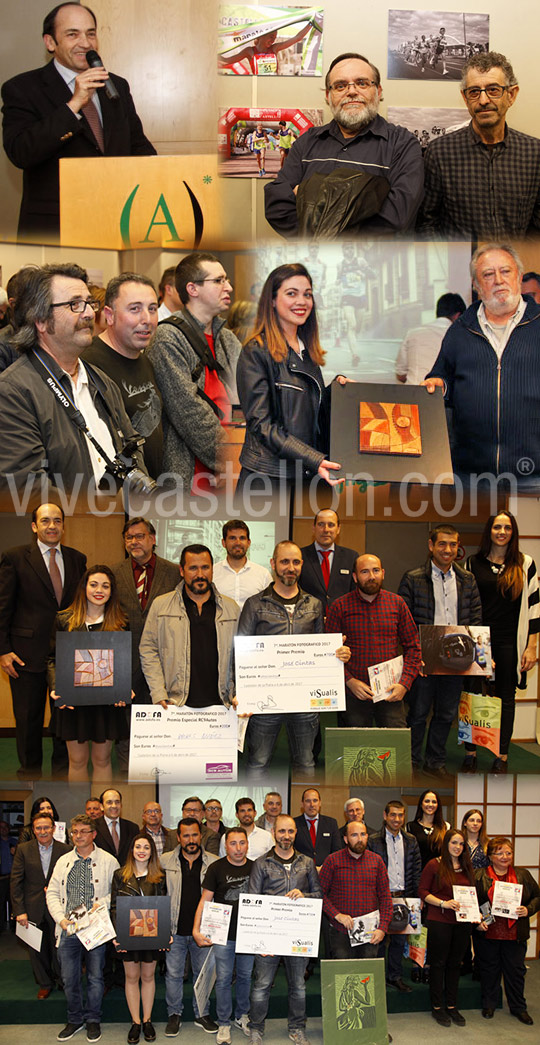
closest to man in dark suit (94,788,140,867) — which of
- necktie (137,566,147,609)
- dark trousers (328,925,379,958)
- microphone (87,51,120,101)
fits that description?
necktie (137,566,147,609)

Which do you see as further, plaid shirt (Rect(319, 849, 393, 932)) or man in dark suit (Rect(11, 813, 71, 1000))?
man in dark suit (Rect(11, 813, 71, 1000))

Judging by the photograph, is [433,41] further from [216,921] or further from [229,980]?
[229,980]

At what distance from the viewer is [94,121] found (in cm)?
497

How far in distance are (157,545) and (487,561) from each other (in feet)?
5.33

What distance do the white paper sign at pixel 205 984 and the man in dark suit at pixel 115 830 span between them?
0.64 meters

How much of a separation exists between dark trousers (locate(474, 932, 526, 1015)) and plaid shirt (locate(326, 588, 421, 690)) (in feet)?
5.18

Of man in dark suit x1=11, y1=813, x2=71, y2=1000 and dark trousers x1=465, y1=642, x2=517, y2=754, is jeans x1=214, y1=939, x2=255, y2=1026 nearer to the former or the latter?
man in dark suit x1=11, y1=813, x2=71, y2=1000

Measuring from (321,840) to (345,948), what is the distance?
0.51 m

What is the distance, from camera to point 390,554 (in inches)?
206

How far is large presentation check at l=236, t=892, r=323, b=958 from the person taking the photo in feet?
15.5

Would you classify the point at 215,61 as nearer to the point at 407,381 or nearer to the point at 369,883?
the point at 407,381

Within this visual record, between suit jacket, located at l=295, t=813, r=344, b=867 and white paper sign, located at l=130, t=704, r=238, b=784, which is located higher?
white paper sign, located at l=130, t=704, r=238, b=784

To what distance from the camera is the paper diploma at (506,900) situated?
16.8 ft

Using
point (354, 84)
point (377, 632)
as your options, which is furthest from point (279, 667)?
point (354, 84)
